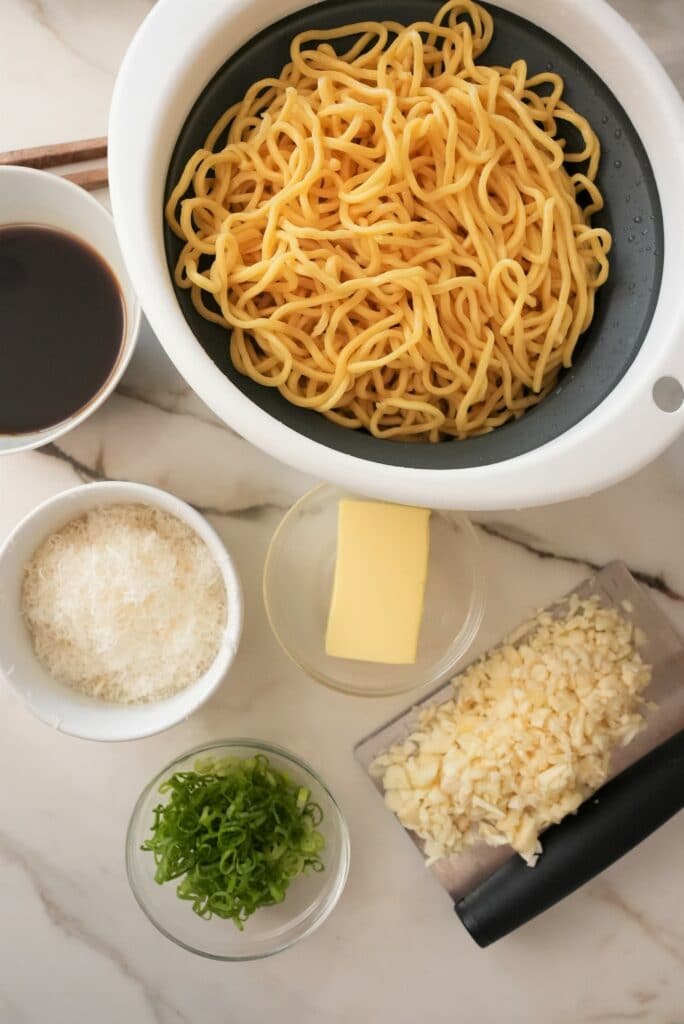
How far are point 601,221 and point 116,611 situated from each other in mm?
660

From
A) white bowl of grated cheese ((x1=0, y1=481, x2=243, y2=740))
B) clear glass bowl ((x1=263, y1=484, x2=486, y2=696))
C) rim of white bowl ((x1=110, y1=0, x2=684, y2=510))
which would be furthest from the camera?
clear glass bowl ((x1=263, y1=484, x2=486, y2=696))

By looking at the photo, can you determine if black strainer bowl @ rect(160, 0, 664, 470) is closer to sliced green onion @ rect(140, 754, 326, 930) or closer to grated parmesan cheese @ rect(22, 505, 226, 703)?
grated parmesan cheese @ rect(22, 505, 226, 703)

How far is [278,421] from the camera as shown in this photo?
30.5 inches

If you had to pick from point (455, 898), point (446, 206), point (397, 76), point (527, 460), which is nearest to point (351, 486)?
point (527, 460)

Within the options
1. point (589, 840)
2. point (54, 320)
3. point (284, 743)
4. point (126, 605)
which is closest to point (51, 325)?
point (54, 320)

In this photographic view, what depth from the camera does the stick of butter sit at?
38.9 inches

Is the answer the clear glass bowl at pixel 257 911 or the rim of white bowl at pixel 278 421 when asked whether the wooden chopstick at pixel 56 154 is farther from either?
the clear glass bowl at pixel 257 911

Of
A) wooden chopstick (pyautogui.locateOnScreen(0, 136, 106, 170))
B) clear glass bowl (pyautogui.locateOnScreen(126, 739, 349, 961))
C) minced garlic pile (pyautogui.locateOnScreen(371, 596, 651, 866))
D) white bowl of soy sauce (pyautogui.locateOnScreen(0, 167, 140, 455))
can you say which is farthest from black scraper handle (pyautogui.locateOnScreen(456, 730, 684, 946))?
wooden chopstick (pyautogui.locateOnScreen(0, 136, 106, 170))

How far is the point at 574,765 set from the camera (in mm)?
981

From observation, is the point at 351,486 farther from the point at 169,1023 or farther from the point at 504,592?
the point at 169,1023

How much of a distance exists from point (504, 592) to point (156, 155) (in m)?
0.64

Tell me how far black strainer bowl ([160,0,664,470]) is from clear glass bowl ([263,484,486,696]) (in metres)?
A: 0.25

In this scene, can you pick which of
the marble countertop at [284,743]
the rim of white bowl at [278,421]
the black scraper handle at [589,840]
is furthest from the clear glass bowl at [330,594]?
the rim of white bowl at [278,421]

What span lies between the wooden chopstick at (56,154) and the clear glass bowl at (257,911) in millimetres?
721
